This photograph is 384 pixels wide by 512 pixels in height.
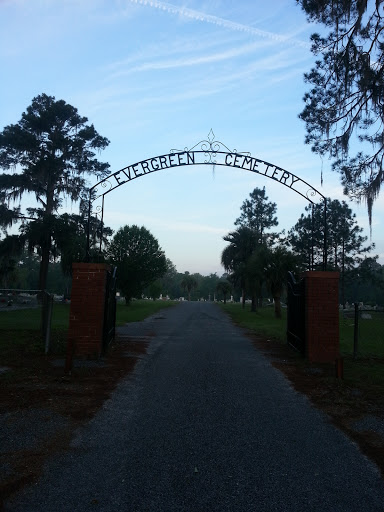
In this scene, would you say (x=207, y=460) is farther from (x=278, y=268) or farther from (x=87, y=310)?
(x=278, y=268)

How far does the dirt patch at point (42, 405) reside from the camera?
4.09m

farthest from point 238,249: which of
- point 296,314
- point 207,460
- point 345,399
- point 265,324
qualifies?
point 207,460

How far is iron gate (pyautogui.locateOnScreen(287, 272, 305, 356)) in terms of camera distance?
10680 millimetres

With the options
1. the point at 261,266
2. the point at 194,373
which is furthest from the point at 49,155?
the point at 194,373

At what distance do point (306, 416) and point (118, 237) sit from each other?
1575 inches

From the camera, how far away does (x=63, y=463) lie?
162 inches

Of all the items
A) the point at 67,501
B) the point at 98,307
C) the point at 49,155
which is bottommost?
the point at 67,501

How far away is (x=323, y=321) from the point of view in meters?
9.89

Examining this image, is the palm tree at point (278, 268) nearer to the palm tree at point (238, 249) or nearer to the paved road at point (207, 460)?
the palm tree at point (238, 249)

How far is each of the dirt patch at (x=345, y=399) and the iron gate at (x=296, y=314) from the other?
Answer: 561 millimetres

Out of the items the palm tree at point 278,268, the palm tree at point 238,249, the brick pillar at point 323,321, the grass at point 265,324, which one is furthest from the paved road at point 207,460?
the palm tree at point 238,249

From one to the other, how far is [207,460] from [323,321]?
6242mm

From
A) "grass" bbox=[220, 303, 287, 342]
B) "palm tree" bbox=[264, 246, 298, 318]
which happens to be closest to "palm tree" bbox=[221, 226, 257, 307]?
"palm tree" bbox=[264, 246, 298, 318]

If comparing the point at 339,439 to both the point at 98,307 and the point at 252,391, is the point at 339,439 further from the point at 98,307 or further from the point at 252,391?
the point at 98,307
